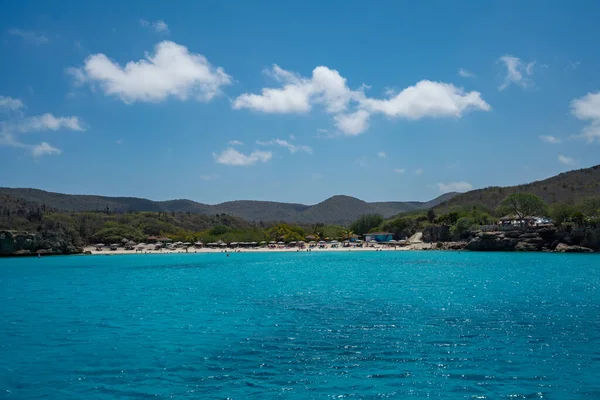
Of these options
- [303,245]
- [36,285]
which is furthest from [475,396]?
[303,245]

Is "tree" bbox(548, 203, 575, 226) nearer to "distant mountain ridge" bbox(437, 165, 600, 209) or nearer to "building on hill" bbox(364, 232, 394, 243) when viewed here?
"building on hill" bbox(364, 232, 394, 243)

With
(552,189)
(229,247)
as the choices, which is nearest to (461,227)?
(229,247)

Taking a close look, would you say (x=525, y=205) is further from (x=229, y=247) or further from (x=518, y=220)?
(x=229, y=247)

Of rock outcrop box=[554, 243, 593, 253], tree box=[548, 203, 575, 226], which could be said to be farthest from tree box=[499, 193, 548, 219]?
rock outcrop box=[554, 243, 593, 253]

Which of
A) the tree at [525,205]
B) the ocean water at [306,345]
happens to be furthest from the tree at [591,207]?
the ocean water at [306,345]

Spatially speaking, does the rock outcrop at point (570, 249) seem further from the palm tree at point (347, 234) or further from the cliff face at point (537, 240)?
the palm tree at point (347, 234)

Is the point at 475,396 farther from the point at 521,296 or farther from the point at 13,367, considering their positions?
the point at 521,296
